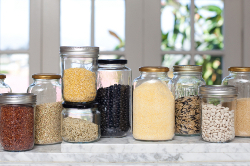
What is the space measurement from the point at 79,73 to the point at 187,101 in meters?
0.37

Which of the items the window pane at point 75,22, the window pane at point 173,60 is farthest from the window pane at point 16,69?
the window pane at point 173,60

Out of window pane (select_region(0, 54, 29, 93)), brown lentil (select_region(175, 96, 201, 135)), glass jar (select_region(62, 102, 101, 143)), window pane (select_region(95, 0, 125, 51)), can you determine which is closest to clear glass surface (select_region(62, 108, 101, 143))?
glass jar (select_region(62, 102, 101, 143))

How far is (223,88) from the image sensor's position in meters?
0.81

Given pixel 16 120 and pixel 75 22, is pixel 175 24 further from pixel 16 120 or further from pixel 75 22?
pixel 16 120

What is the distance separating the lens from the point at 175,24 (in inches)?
84.3

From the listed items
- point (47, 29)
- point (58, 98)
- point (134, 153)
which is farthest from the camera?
point (47, 29)

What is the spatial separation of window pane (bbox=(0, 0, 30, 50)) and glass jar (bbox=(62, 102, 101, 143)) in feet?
4.76

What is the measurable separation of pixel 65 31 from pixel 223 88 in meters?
1.51

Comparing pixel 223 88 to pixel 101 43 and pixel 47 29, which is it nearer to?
pixel 101 43

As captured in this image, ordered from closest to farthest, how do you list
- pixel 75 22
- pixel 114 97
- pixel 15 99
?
1. pixel 15 99
2. pixel 114 97
3. pixel 75 22

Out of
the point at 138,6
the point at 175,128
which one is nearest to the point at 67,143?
the point at 175,128

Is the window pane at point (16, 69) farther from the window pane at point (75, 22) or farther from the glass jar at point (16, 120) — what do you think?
the glass jar at point (16, 120)

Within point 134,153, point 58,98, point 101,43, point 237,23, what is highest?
point 237,23

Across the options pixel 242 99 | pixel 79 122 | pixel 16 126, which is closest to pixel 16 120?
pixel 16 126
